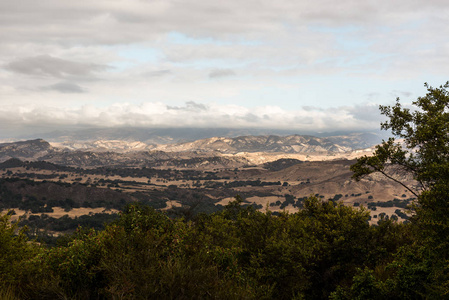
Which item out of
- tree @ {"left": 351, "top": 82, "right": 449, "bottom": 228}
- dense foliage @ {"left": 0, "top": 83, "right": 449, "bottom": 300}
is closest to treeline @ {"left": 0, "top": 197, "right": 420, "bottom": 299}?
dense foliage @ {"left": 0, "top": 83, "right": 449, "bottom": 300}

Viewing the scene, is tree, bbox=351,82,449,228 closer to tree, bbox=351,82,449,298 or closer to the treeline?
tree, bbox=351,82,449,298

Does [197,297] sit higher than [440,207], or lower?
lower

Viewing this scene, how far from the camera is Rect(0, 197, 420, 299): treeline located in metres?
14.4

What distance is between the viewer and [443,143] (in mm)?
18109

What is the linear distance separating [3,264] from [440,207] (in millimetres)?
25871

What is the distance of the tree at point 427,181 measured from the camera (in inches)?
640

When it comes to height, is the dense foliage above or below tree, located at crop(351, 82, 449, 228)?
below

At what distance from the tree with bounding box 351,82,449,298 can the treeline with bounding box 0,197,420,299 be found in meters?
0.52

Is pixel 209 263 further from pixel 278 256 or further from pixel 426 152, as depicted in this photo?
pixel 426 152

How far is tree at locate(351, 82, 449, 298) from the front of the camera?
16250mm

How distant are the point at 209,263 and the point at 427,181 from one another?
14.8 m

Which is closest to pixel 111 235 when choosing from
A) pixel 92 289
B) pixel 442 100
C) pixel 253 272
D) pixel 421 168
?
pixel 92 289

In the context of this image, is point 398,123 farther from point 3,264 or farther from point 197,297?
point 3,264

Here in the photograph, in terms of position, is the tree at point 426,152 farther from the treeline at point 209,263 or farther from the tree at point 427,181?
the treeline at point 209,263
